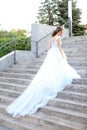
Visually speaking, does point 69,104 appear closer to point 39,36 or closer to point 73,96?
point 73,96

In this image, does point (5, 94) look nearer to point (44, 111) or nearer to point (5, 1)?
point (44, 111)

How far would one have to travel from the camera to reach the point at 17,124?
7.07 metres

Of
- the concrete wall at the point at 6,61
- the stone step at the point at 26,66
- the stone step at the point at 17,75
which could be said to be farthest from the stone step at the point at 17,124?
the concrete wall at the point at 6,61

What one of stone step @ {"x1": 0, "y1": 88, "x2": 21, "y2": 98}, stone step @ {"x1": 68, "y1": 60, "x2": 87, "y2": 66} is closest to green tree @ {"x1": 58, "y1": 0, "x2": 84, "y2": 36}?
stone step @ {"x1": 68, "y1": 60, "x2": 87, "y2": 66}

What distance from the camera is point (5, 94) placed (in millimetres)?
9117

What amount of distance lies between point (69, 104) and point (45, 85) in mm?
958

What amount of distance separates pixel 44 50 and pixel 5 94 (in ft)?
12.6

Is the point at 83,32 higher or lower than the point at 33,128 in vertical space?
higher

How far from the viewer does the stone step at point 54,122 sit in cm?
630

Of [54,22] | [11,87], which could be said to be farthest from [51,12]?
[11,87]

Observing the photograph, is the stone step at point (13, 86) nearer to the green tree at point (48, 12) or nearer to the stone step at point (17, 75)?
the stone step at point (17, 75)

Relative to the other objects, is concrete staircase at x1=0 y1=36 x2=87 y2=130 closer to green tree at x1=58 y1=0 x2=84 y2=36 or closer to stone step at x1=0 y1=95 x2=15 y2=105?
stone step at x1=0 y1=95 x2=15 y2=105

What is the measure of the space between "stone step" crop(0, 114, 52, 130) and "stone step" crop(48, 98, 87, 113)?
80 centimetres

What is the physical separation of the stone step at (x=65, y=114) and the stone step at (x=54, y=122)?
0.09m
